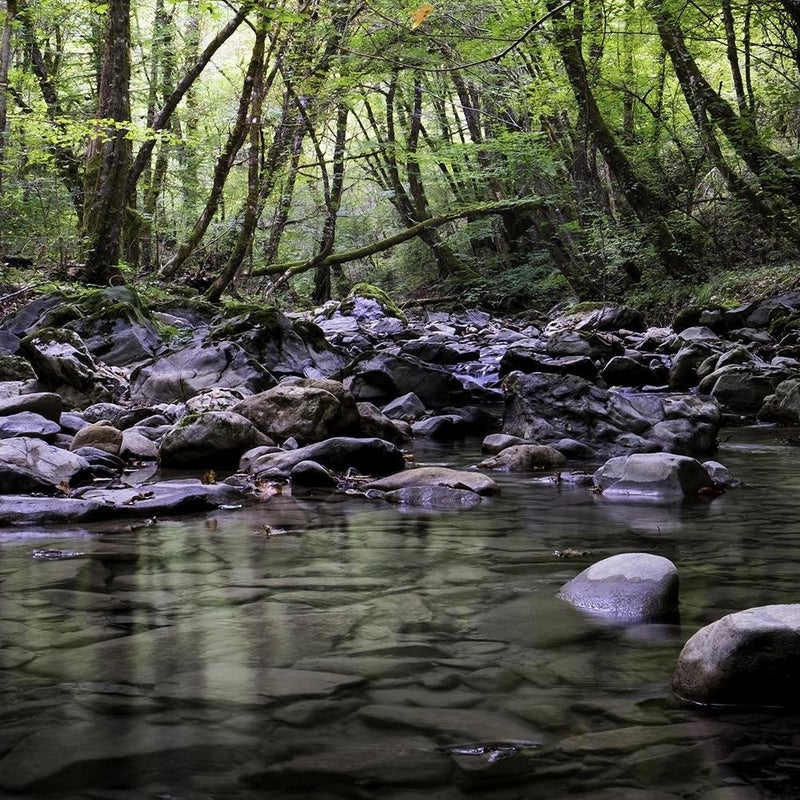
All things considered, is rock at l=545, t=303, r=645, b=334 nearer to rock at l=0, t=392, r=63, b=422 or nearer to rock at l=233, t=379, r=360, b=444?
rock at l=233, t=379, r=360, b=444

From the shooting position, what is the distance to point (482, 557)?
3426mm

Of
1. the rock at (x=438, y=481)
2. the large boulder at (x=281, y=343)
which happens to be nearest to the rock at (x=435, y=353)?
the large boulder at (x=281, y=343)

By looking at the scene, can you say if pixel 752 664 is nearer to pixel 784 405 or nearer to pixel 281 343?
pixel 784 405

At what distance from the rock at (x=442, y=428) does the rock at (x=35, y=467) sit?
11.0 feet

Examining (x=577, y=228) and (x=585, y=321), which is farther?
(x=577, y=228)

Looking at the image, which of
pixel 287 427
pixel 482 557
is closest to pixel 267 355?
pixel 287 427

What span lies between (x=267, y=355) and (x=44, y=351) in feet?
7.86

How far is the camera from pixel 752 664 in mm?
1849

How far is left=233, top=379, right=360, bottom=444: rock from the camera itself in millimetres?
6605

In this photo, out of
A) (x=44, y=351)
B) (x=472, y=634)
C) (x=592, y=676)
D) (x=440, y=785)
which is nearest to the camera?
(x=440, y=785)

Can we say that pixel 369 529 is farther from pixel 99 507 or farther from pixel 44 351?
pixel 44 351

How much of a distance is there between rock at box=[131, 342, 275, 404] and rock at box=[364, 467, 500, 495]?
3885mm

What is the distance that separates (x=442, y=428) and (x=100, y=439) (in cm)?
301

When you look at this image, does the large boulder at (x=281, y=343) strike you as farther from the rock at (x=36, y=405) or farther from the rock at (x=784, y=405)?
the rock at (x=784, y=405)
